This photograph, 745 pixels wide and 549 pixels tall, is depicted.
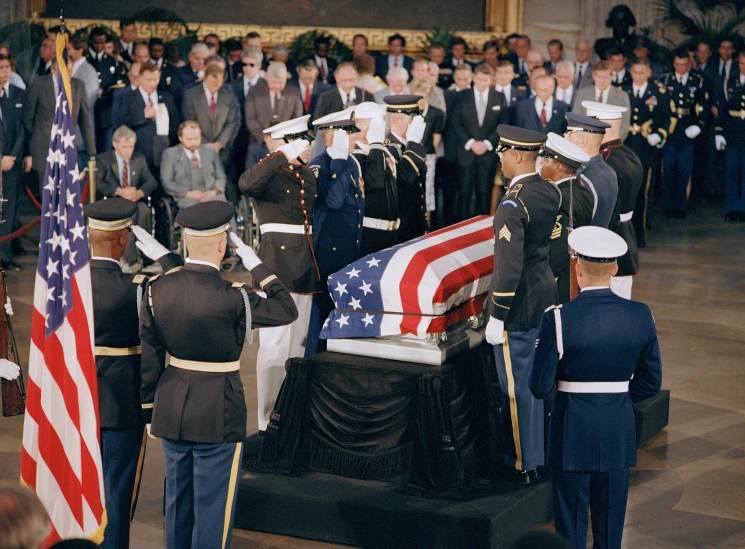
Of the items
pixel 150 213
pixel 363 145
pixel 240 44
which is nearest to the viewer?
pixel 363 145

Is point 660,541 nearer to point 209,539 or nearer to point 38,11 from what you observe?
point 209,539

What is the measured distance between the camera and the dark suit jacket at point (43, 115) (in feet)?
32.5

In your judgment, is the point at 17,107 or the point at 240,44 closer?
the point at 17,107

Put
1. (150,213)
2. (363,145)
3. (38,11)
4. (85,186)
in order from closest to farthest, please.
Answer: (363,145)
(85,186)
(150,213)
(38,11)

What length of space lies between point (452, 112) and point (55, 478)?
7571 mm

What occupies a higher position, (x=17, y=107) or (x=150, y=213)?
(x=17, y=107)

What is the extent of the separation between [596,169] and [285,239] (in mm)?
1603

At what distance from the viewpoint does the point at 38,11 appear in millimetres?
13812

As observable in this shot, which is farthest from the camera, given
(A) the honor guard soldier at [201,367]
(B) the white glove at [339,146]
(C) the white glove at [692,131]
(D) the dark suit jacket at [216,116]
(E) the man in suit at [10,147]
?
(C) the white glove at [692,131]

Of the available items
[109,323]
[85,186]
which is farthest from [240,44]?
[109,323]

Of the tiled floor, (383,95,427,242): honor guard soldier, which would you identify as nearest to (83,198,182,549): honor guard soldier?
the tiled floor

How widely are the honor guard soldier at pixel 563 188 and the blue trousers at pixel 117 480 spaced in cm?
209

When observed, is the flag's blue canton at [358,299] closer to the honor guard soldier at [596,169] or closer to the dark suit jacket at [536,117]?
the honor guard soldier at [596,169]

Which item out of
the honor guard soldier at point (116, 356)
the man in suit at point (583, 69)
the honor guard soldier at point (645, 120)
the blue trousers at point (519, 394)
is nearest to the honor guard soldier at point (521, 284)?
the blue trousers at point (519, 394)
